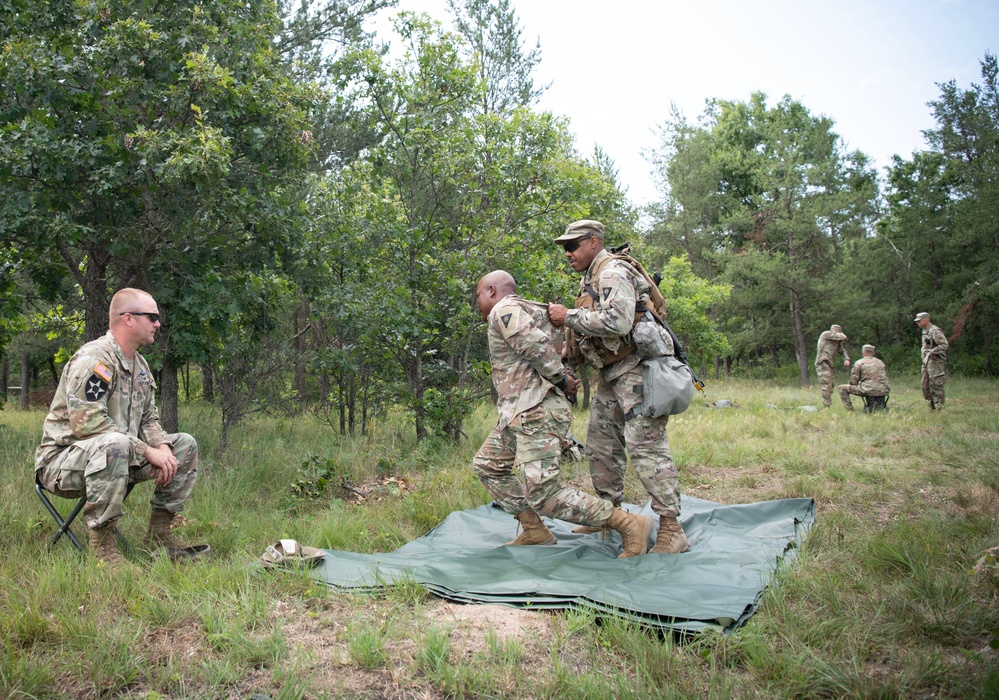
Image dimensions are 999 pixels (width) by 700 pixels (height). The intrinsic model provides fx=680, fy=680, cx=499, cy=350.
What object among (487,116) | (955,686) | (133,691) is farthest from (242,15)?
(955,686)

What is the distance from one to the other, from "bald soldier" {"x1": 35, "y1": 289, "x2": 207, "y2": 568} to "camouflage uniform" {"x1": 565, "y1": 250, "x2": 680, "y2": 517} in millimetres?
2680

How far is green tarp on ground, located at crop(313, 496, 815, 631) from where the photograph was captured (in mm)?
3166

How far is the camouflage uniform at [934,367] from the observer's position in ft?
40.4

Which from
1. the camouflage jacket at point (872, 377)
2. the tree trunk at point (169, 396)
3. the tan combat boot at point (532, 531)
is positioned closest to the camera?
the tan combat boot at point (532, 531)

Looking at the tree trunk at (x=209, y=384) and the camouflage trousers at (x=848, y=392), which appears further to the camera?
the camouflage trousers at (x=848, y=392)

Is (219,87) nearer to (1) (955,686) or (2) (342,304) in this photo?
(2) (342,304)

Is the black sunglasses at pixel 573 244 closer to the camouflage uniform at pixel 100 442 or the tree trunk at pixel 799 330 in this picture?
the camouflage uniform at pixel 100 442

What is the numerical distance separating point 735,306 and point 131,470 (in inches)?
1069

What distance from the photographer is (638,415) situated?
444 cm

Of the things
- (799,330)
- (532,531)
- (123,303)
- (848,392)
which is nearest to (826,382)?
(848,392)

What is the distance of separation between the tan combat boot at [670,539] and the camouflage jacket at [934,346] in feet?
34.3

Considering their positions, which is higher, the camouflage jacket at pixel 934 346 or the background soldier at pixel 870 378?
the camouflage jacket at pixel 934 346

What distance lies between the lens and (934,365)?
12.4 meters

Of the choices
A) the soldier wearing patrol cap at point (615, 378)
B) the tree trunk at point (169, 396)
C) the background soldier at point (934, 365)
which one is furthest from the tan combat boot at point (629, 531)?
the background soldier at point (934, 365)
